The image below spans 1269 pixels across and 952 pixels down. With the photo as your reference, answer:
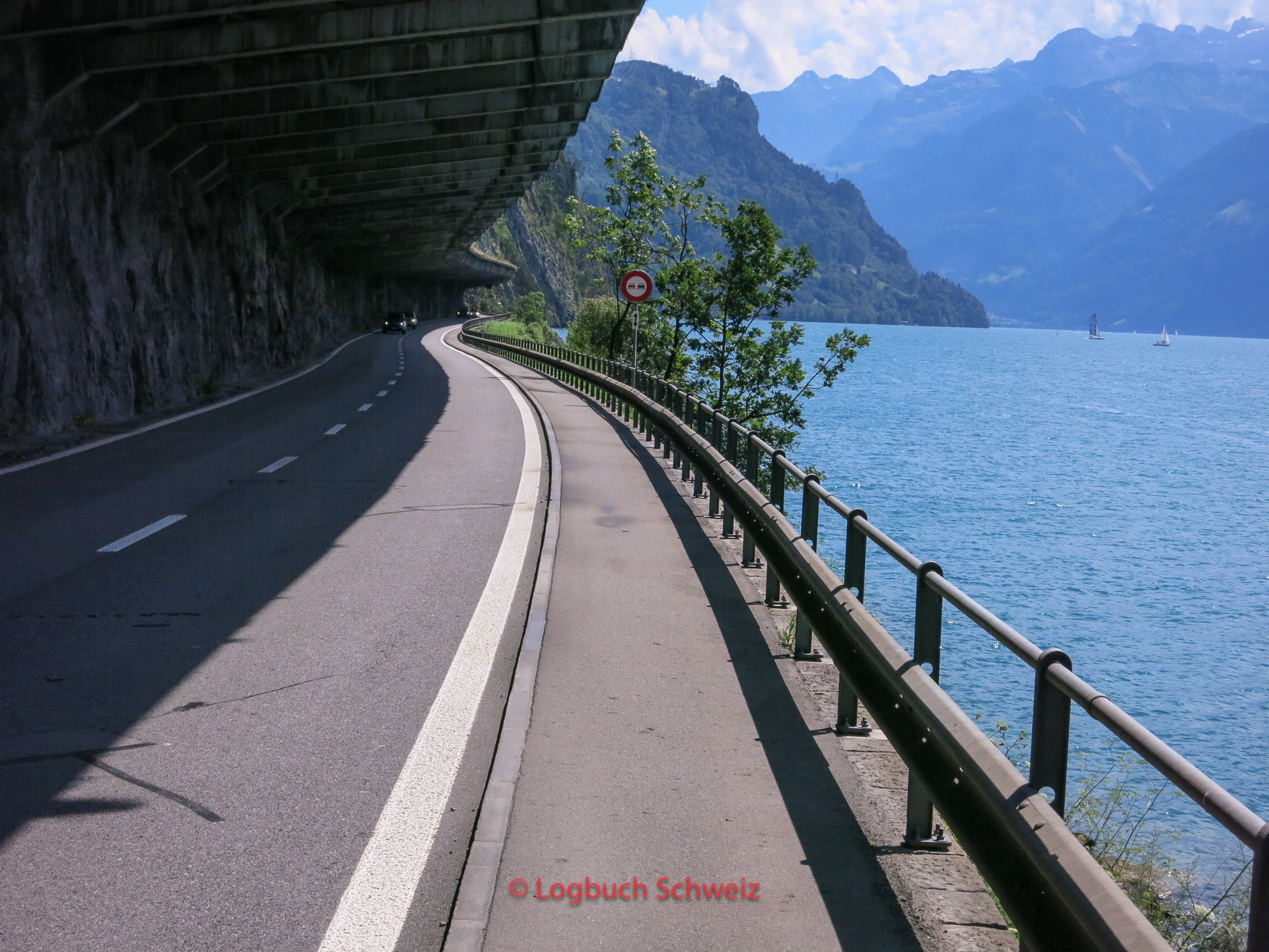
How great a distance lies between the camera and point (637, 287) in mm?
24312

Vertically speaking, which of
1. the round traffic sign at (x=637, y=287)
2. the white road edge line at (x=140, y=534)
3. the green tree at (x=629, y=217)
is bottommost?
the white road edge line at (x=140, y=534)

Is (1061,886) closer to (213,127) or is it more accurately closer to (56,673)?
(56,673)

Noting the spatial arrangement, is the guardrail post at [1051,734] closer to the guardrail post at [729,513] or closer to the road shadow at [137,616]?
the road shadow at [137,616]

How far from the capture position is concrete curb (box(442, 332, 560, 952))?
367 centimetres

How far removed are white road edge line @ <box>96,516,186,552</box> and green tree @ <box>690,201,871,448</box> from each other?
2812cm

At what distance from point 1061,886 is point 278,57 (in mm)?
20536

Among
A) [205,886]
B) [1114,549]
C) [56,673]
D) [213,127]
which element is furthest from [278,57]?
[1114,549]

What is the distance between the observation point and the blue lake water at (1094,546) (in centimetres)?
2478

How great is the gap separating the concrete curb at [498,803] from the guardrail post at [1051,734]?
5.72 feet

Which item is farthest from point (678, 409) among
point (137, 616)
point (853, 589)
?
point (853, 589)

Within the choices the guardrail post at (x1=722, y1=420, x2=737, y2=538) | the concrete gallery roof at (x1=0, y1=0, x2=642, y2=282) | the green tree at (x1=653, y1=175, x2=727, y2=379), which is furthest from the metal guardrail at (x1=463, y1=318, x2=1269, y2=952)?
the green tree at (x1=653, y1=175, x2=727, y2=379)

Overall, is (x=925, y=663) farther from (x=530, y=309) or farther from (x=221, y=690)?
(x=530, y=309)

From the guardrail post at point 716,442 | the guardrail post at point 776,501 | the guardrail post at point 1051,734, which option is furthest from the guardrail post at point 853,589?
the guardrail post at point 716,442

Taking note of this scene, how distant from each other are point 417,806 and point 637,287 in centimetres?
2037
